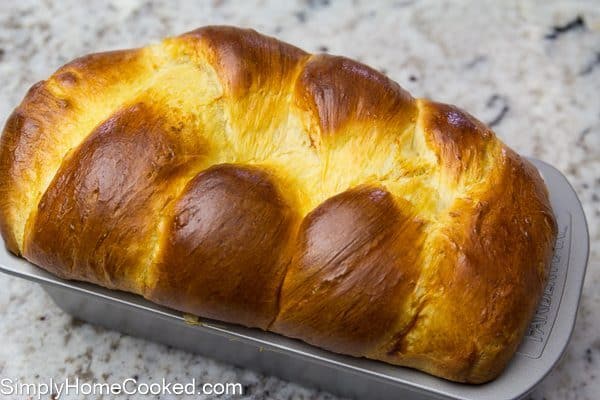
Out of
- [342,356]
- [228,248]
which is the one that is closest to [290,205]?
[228,248]

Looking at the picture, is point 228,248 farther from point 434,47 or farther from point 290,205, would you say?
point 434,47

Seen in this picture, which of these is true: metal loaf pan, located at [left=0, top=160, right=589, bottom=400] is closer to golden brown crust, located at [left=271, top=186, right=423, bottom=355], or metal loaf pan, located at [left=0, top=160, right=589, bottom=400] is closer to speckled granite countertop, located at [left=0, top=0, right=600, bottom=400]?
golden brown crust, located at [left=271, top=186, right=423, bottom=355]

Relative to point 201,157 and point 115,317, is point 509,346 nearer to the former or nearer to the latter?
point 201,157

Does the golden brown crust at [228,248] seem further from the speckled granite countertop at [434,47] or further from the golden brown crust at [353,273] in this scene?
the speckled granite countertop at [434,47]

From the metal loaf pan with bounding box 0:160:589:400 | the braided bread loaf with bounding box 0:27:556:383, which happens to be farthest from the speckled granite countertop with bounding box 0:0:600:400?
the braided bread loaf with bounding box 0:27:556:383

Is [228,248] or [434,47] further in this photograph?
[434,47]

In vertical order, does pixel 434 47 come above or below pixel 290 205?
below
